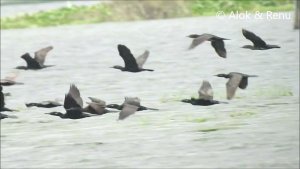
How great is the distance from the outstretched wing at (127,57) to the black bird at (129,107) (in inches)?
4.3

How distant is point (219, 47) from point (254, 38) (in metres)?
0.09

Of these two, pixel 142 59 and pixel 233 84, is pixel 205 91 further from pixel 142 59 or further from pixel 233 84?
pixel 142 59

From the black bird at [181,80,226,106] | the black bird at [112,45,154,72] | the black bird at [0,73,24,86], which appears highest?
the black bird at [112,45,154,72]

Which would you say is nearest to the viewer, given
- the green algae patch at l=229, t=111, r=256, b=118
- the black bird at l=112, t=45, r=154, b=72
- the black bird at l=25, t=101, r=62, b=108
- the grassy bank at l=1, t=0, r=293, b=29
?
the black bird at l=25, t=101, r=62, b=108

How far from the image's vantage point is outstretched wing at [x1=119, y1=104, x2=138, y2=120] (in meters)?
1.69

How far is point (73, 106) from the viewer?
5.86 ft

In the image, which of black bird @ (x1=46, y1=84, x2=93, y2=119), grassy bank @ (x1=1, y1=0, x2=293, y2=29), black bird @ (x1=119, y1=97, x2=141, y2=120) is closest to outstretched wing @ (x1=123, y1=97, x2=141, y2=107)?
black bird @ (x1=119, y1=97, x2=141, y2=120)

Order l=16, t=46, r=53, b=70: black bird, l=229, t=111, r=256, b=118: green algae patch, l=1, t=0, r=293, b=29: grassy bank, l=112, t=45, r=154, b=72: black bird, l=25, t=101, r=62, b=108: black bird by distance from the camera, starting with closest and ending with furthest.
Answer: l=25, t=101, r=62, b=108: black bird, l=112, t=45, r=154, b=72: black bird, l=16, t=46, r=53, b=70: black bird, l=229, t=111, r=256, b=118: green algae patch, l=1, t=0, r=293, b=29: grassy bank

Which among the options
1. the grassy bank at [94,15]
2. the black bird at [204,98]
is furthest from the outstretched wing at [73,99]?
the grassy bank at [94,15]

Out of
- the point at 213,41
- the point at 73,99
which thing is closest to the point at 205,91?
the point at 213,41

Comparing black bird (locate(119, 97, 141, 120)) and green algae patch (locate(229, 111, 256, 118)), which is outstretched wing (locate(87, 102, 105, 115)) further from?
green algae patch (locate(229, 111, 256, 118))

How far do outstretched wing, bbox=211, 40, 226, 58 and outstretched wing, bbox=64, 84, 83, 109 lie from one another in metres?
0.37

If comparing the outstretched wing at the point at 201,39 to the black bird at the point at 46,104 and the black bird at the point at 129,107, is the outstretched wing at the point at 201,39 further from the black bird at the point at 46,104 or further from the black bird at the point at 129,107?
the black bird at the point at 46,104

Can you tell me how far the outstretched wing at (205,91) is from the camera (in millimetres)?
1834
